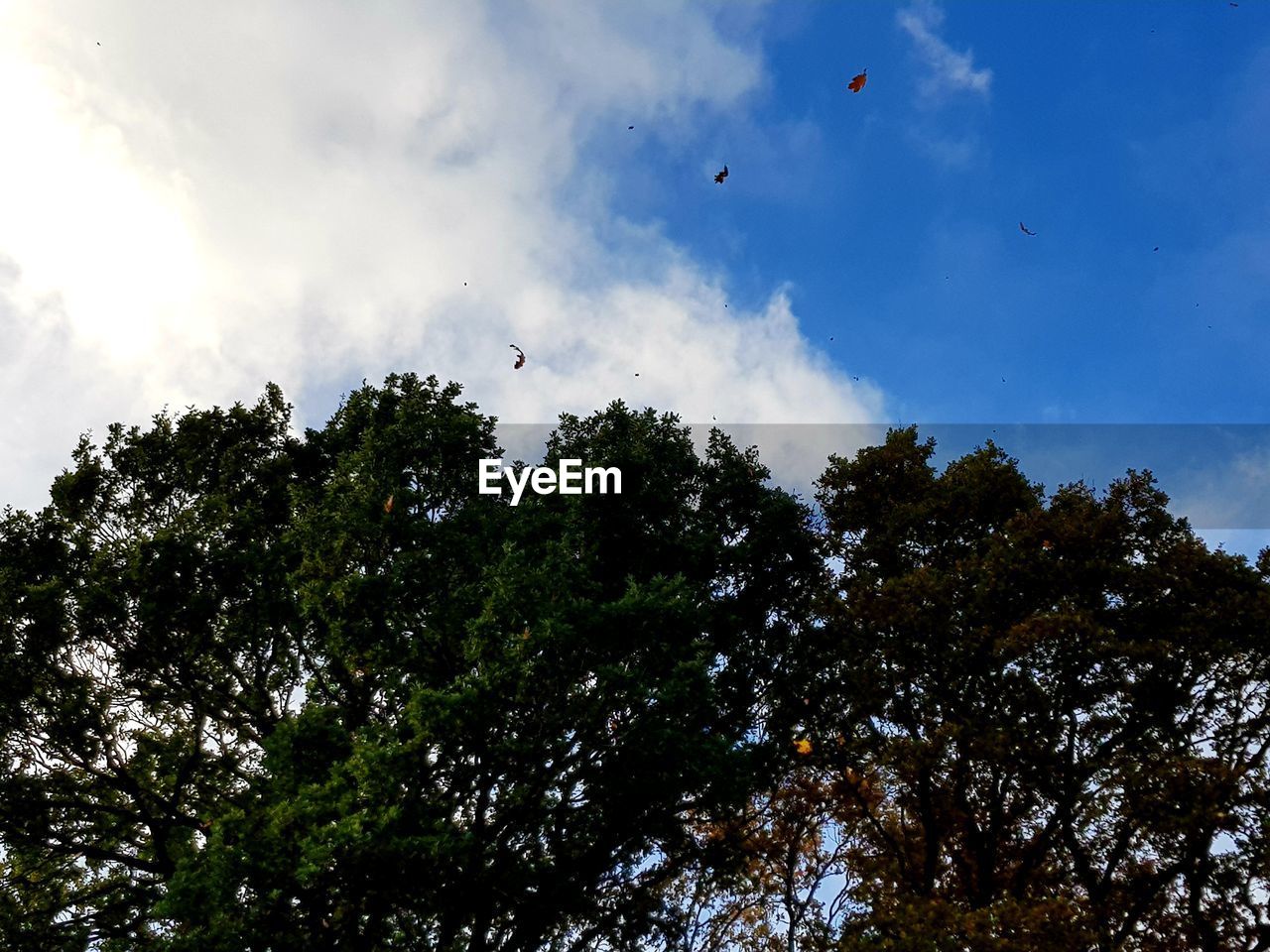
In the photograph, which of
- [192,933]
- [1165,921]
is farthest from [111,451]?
[1165,921]

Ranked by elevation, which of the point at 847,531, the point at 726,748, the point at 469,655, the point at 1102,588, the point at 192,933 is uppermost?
the point at 847,531

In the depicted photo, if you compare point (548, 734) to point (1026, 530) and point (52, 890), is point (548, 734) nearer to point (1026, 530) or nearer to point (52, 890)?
point (1026, 530)

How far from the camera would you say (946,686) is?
62.5 ft

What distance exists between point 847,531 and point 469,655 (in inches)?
440

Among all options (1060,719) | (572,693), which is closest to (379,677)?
(572,693)

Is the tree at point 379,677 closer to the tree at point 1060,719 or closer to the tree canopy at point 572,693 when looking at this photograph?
the tree canopy at point 572,693

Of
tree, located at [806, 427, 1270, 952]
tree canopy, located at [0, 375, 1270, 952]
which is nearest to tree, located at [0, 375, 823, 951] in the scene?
tree canopy, located at [0, 375, 1270, 952]

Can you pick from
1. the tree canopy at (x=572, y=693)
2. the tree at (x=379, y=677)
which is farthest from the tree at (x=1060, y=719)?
the tree at (x=379, y=677)

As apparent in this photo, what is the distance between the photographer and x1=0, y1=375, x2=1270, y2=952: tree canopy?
621 inches

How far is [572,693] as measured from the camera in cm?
1662

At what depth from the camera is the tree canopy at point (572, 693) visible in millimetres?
15766

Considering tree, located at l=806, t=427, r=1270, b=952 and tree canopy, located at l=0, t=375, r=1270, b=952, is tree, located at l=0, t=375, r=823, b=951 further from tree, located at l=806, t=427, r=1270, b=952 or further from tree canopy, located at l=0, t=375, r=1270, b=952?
tree, located at l=806, t=427, r=1270, b=952

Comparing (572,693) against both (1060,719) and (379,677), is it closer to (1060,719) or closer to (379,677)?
(379,677)

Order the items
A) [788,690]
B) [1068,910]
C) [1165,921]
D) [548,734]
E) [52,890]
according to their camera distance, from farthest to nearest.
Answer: [788,690]
[52,890]
[1165,921]
[548,734]
[1068,910]
